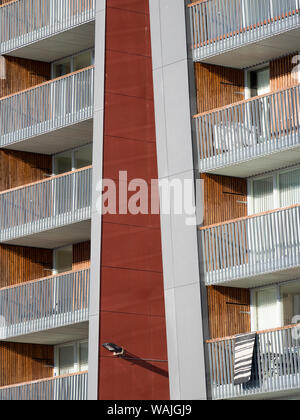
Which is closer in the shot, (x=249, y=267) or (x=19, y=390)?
(x=249, y=267)

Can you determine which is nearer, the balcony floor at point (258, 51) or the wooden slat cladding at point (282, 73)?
the balcony floor at point (258, 51)

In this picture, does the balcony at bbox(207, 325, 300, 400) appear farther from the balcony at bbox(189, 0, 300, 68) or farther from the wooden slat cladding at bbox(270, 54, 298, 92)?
the balcony at bbox(189, 0, 300, 68)

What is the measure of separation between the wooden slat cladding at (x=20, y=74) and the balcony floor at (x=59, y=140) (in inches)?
75.0

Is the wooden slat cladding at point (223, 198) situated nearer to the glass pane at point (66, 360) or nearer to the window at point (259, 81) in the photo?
the window at point (259, 81)

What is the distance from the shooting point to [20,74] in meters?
44.1

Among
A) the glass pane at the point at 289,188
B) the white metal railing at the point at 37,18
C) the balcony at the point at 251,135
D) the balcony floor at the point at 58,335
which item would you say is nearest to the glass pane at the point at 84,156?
the white metal railing at the point at 37,18

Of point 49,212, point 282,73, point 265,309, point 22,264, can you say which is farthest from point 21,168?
point 265,309

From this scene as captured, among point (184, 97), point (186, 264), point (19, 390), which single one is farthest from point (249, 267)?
point (19, 390)

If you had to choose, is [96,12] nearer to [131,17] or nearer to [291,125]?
[131,17]

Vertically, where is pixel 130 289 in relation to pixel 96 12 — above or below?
below

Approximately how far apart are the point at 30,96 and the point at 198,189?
7702 mm

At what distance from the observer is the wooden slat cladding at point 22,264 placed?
42406 millimetres
